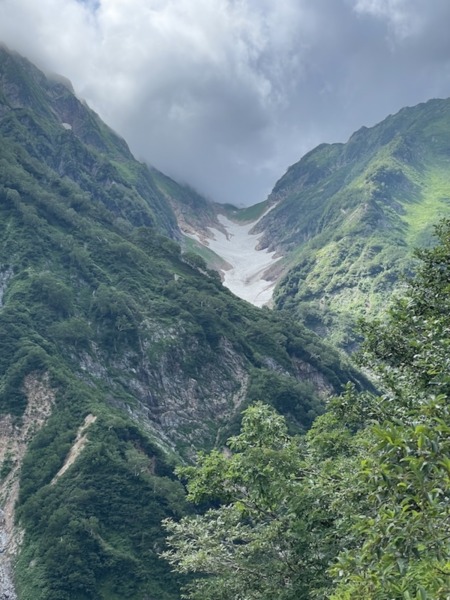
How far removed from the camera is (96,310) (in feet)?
347

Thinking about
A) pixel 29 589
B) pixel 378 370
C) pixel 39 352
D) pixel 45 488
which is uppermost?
pixel 378 370

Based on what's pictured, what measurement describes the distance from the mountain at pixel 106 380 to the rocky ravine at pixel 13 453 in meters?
0.17

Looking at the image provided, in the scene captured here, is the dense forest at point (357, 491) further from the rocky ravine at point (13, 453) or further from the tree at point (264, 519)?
the rocky ravine at point (13, 453)

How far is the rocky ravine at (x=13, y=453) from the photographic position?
56319mm

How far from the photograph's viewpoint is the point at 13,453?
70.2 metres

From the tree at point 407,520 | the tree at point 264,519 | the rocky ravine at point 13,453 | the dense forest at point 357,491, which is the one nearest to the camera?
the tree at point 407,520

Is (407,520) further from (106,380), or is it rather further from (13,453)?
(106,380)

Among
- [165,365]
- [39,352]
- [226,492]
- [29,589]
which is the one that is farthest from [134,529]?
[226,492]

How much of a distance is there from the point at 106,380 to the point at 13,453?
82.8 ft

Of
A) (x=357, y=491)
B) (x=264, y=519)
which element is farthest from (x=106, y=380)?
(x=357, y=491)

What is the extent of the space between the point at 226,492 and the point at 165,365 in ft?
283

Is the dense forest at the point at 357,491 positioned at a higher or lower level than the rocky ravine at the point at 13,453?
higher

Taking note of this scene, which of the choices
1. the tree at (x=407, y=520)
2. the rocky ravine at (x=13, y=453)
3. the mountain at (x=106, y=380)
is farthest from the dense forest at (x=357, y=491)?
the rocky ravine at (x=13, y=453)

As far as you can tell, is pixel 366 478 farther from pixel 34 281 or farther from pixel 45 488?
pixel 34 281
